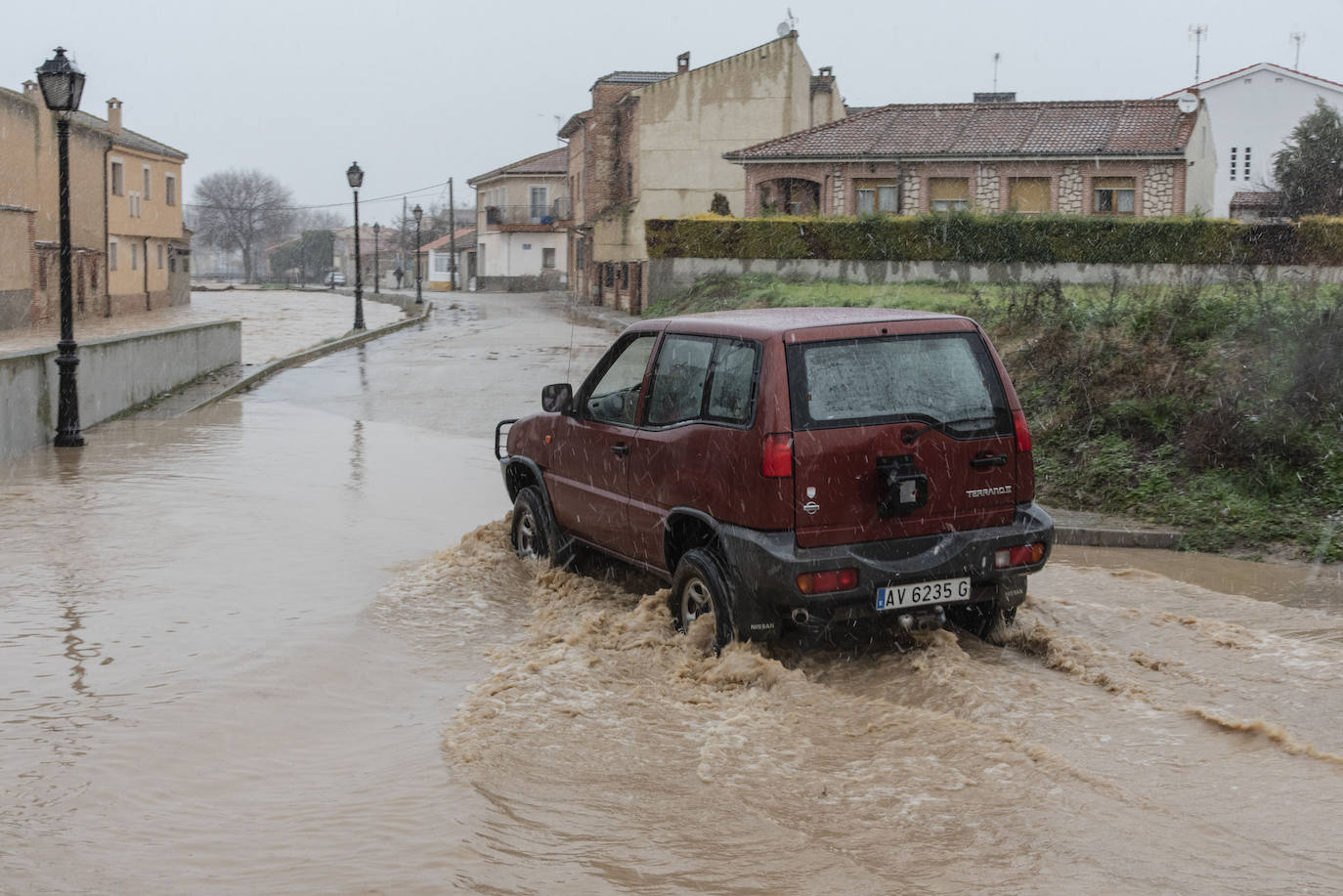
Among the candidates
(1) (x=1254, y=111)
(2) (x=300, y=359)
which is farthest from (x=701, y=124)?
(1) (x=1254, y=111)

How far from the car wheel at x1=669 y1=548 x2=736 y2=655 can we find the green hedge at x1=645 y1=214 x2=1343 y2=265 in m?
25.4

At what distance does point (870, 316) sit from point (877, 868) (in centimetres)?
287

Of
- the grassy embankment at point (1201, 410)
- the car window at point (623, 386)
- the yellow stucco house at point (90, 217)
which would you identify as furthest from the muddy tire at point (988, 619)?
the yellow stucco house at point (90, 217)

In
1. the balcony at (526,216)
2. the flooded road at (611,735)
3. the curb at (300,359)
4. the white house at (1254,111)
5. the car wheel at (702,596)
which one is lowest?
the flooded road at (611,735)

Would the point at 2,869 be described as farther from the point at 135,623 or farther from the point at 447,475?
the point at 447,475

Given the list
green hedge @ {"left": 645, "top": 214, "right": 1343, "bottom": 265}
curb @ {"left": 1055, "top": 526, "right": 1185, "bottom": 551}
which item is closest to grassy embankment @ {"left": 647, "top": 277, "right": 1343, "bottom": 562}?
curb @ {"left": 1055, "top": 526, "right": 1185, "bottom": 551}

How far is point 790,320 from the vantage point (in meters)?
6.49

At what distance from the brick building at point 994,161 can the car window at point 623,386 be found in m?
31.2

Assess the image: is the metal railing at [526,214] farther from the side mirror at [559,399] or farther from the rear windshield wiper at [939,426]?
the rear windshield wiper at [939,426]

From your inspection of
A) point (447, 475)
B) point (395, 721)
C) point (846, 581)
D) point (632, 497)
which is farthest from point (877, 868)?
point (447, 475)

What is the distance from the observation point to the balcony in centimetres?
7875

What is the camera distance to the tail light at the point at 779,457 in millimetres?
5855

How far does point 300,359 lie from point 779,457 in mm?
22113

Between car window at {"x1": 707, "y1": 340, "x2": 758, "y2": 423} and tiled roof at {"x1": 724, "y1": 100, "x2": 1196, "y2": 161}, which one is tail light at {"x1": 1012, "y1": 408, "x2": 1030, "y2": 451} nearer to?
car window at {"x1": 707, "y1": 340, "x2": 758, "y2": 423}
